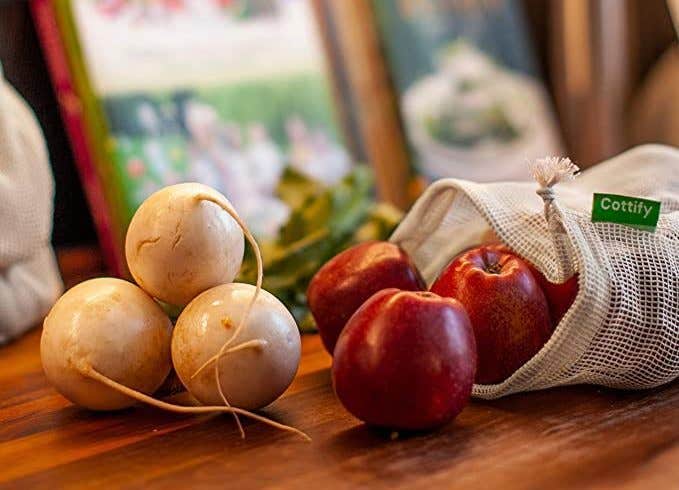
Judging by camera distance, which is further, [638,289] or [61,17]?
[61,17]

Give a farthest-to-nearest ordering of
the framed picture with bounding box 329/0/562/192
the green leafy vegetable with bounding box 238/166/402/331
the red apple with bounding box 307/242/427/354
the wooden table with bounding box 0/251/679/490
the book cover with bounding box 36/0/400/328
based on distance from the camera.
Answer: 1. the framed picture with bounding box 329/0/562/192
2. the book cover with bounding box 36/0/400/328
3. the green leafy vegetable with bounding box 238/166/402/331
4. the red apple with bounding box 307/242/427/354
5. the wooden table with bounding box 0/251/679/490

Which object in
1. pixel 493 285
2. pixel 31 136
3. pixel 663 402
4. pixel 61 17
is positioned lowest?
pixel 663 402

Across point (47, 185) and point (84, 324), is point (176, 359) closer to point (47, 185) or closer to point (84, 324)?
point (84, 324)

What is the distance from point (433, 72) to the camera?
2.01 metres

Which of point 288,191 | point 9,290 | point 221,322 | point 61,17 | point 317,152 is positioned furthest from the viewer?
point 317,152

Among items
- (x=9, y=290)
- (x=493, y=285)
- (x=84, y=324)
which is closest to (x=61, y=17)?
(x=9, y=290)

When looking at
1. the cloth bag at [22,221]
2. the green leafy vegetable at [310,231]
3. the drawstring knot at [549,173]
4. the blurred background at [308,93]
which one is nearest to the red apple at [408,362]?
the drawstring knot at [549,173]

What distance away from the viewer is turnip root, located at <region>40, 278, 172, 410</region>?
79 cm

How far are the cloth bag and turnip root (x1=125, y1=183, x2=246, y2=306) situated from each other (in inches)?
15.7

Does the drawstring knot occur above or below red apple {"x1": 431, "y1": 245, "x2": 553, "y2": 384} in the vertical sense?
above

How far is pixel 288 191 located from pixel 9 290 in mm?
415

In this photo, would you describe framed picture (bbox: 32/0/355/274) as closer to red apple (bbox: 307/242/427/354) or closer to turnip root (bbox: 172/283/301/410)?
red apple (bbox: 307/242/427/354)

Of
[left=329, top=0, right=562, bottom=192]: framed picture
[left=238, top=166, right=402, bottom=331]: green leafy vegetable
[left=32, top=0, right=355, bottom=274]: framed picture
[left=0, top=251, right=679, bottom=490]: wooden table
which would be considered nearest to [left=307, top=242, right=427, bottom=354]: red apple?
[left=0, top=251, right=679, bottom=490]: wooden table

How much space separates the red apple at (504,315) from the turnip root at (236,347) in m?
0.14
